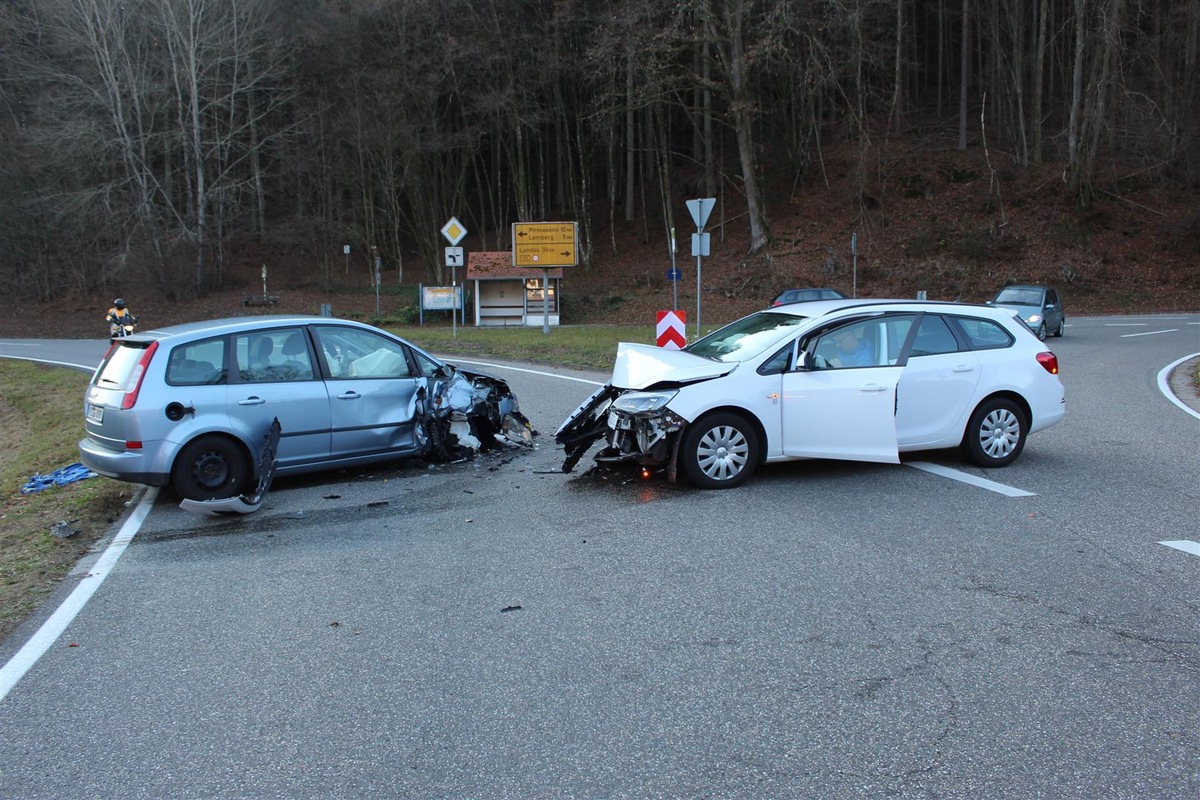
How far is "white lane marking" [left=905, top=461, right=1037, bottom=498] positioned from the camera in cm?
748

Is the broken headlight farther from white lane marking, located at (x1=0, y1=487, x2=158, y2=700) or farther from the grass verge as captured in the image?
the grass verge

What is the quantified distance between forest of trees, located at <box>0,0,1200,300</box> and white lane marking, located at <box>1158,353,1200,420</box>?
1710cm

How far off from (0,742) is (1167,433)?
36.1 ft

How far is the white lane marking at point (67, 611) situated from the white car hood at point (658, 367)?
4.08 m

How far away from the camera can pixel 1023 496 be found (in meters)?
7.38

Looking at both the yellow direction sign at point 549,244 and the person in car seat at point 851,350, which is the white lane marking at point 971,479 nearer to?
the person in car seat at point 851,350

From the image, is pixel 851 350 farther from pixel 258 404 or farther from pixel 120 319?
pixel 120 319

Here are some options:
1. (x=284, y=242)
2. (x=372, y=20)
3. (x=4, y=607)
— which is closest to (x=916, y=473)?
(x=4, y=607)

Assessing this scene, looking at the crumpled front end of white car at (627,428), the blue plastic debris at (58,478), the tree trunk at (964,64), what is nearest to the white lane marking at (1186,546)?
the crumpled front end of white car at (627,428)

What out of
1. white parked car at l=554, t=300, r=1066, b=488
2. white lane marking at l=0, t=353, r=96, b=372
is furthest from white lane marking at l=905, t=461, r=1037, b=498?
white lane marking at l=0, t=353, r=96, b=372

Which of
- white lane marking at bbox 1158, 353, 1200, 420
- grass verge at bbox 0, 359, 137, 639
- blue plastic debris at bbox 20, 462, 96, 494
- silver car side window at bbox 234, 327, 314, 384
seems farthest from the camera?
white lane marking at bbox 1158, 353, 1200, 420

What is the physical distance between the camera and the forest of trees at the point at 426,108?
3606cm

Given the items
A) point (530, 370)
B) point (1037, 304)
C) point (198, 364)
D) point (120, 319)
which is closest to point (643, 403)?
point (198, 364)

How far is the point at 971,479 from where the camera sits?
314 inches
